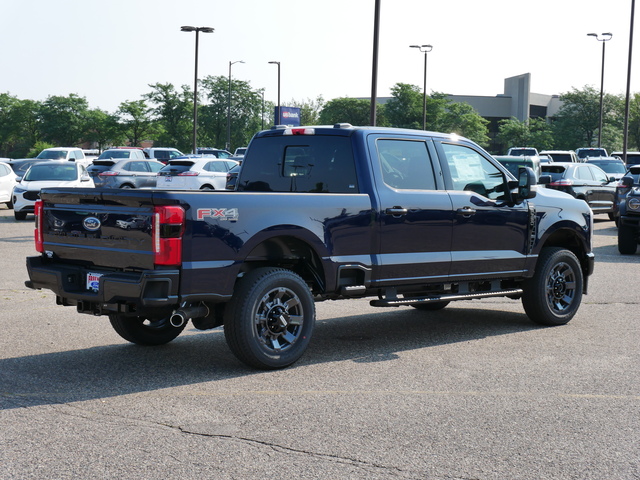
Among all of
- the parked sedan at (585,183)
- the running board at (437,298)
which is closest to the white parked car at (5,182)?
the parked sedan at (585,183)

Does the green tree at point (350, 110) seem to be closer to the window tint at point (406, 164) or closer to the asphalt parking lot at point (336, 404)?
the window tint at point (406, 164)

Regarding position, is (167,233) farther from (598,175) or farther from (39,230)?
(598,175)

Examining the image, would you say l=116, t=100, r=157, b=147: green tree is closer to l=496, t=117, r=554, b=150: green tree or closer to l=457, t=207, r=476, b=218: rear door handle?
l=496, t=117, r=554, b=150: green tree

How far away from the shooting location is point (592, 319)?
958 centimetres

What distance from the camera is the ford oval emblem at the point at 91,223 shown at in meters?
6.72

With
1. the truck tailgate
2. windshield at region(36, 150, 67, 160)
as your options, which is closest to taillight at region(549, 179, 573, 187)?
the truck tailgate

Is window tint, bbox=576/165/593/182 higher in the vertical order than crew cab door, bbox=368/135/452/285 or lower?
higher

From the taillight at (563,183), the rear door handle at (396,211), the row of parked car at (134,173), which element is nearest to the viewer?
the rear door handle at (396,211)

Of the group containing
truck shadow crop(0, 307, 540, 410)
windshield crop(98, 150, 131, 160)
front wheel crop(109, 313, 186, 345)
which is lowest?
truck shadow crop(0, 307, 540, 410)

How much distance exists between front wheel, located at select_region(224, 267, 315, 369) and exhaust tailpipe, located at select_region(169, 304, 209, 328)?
0.59ft

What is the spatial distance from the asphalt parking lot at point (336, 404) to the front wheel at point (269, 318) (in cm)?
17

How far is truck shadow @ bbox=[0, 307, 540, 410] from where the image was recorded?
247 inches

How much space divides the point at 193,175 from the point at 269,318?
23.4 meters

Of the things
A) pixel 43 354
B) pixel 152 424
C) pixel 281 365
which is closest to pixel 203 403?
pixel 152 424
